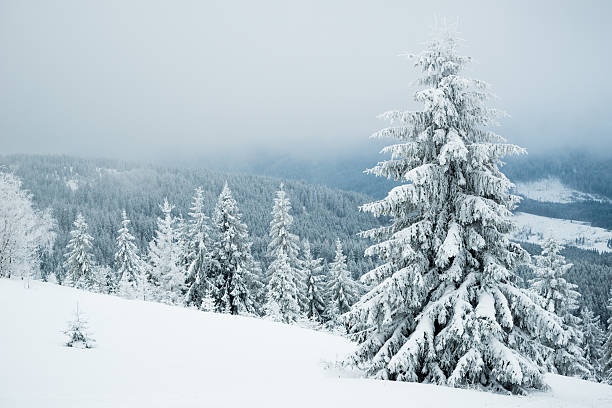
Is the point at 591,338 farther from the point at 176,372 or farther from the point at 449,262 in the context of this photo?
the point at 176,372

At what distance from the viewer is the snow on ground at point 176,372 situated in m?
8.02

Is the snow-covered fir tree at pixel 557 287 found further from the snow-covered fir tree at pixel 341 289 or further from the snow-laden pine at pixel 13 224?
the snow-laden pine at pixel 13 224

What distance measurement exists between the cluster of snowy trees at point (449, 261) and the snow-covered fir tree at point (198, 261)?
24987 millimetres

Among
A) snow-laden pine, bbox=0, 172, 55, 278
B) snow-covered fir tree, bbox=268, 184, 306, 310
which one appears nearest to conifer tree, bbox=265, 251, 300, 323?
snow-covered fir tree, bbox=268, 184, 306, 310

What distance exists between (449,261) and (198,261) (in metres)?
27.8

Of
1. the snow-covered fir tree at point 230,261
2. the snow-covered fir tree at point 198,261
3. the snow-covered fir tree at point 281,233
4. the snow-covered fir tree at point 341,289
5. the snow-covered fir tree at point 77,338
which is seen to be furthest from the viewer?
the snow-covered fir tree at point 341,289

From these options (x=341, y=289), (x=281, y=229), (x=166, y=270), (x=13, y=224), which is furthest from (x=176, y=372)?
(x=341, y=289)

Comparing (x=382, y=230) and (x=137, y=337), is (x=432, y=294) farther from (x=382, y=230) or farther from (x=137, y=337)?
(x=137, y=337)

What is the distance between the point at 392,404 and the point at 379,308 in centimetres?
326

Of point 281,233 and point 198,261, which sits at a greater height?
point 281,233

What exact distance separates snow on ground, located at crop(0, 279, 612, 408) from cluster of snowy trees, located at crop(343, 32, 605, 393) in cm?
91

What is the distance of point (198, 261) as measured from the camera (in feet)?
115

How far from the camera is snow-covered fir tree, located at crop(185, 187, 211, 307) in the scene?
34406 mm

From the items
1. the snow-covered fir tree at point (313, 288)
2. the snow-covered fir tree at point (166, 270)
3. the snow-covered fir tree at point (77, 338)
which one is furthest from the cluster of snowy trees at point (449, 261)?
the snow-covered fir tree at point (313, 288)
